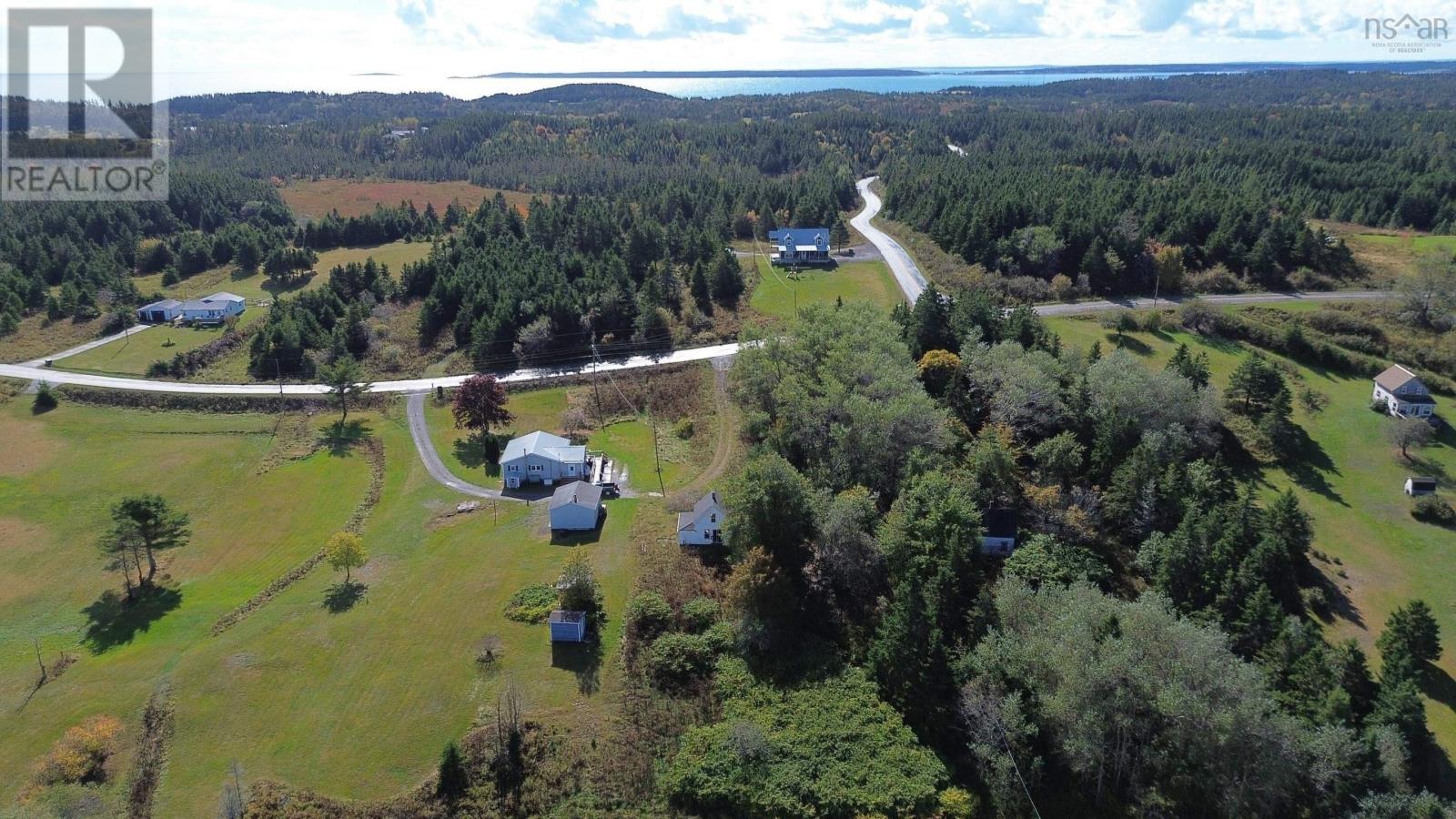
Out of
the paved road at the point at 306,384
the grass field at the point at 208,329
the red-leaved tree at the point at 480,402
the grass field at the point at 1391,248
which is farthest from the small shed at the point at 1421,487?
the grass field at the point at 208,329

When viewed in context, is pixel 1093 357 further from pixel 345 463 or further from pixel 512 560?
pixel 345 463

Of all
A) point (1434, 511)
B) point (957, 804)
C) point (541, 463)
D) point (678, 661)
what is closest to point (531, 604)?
point (678, 661)

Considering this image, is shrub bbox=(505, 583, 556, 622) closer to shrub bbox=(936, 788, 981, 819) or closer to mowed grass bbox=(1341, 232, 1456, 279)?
shrub bbox=(936, 788, 981, 819)

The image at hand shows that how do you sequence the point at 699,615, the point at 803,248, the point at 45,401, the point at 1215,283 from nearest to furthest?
1. the point at 699,615
2. the point at 45,401
3. the point at 1215,283
4. the point at 803,248

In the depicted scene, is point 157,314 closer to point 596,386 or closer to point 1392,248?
point 596,386

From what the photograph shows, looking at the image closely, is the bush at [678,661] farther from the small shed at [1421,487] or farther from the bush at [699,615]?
the small shed at [1421,487]

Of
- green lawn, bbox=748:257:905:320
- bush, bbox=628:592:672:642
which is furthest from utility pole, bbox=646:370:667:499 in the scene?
green lawn, bbox=748:257:905:320

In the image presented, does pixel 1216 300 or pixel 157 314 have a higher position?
pixel 1216 300
